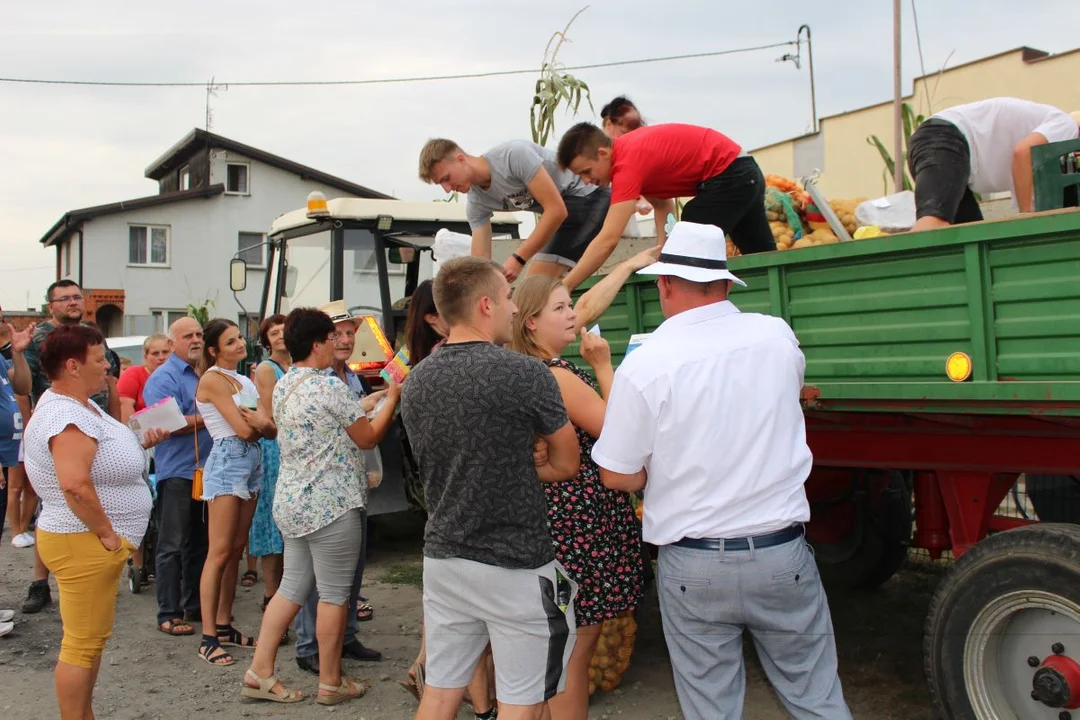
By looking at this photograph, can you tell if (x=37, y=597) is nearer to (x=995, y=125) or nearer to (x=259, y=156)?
(x=995, y=125)

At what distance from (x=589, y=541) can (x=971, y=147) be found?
240 centimetres

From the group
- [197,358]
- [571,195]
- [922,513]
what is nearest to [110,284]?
[197,358]

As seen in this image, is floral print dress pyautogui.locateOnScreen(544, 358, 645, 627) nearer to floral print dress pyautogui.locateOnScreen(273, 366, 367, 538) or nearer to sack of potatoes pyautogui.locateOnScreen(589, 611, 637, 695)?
sack of potatoes pyautogui.locateOnScreen(589, 611, 637, 695)

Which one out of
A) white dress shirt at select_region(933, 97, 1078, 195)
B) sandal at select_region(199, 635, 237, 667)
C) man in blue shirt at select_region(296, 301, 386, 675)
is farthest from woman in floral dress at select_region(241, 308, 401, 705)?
white dress shirt at select_region(933, 97, 1078, 195)

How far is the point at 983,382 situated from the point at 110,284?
30.6 meters

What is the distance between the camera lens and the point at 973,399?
313 centimetres

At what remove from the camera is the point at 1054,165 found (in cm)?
350

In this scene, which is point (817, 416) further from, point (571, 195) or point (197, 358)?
point (197, 358)

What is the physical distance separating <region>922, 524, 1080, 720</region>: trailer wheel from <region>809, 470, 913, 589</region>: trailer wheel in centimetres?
164

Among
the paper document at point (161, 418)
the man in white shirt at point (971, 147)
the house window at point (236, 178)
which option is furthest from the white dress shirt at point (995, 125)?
the house window at point (236, 178)

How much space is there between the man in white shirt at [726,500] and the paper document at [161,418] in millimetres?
3763

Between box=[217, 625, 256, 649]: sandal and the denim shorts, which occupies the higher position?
the denim shorts

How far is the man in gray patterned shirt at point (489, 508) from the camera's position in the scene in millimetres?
2857

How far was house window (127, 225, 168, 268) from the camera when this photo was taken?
3022 centimetres
